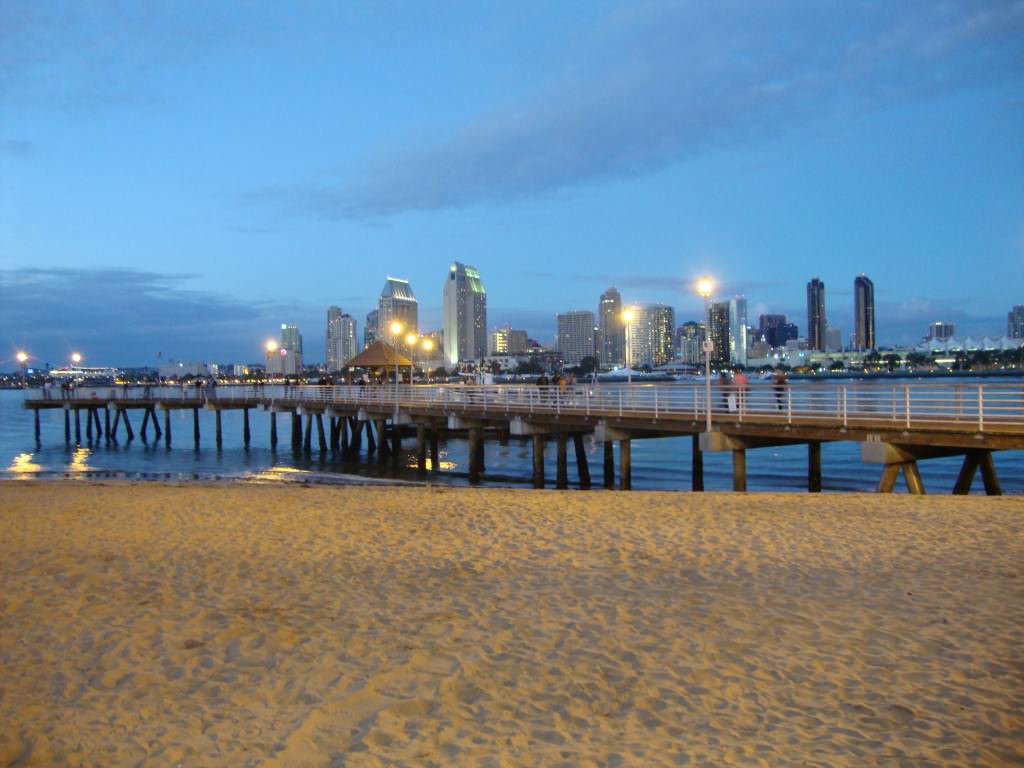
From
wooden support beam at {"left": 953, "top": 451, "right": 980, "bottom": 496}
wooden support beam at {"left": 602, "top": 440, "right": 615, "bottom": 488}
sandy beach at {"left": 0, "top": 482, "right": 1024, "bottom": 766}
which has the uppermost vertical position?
sandy beach at {"left": 0, "top": 482, "right": 1024, "bottom": 766}

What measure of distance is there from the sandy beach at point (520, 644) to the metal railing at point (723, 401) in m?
6.09

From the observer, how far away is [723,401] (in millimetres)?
21812

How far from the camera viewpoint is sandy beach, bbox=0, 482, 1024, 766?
4.55 meters

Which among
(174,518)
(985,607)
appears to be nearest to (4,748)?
(985,607)

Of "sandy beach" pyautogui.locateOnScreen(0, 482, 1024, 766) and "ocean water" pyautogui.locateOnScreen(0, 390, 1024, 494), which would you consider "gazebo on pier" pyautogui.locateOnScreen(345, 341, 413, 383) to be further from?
"sandy beach" pyautogui.locateOnScreen(0, 482, 1024, 766)

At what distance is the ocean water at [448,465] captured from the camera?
29.0m

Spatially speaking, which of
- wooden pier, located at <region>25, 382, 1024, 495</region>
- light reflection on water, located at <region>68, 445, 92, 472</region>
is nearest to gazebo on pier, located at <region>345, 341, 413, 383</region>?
wooden pier, located at <region>25, 382, 1024, 495</region>

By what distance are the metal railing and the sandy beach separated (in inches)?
240

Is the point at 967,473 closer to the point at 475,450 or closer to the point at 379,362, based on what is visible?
the point at 475,450

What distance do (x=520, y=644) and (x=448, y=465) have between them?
1174 inches

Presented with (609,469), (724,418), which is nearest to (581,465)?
(609,469)

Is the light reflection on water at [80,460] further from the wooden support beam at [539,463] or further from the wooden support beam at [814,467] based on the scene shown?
the wooden support beam at [814,467]

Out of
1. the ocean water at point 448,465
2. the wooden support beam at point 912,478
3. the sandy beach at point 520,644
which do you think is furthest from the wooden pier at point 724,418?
the sandy beach at point 520,644

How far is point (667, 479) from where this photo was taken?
30484 millimetres
